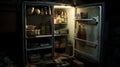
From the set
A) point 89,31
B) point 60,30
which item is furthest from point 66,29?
point 89,31

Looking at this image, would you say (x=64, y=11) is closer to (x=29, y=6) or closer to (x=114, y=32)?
(x=29, y=6)

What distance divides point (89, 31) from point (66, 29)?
2.69 feet

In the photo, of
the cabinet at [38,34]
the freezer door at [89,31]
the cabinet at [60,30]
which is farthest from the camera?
the cabinet at [60,30]

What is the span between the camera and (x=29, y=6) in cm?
326

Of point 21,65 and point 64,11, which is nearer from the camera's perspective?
point 21,65

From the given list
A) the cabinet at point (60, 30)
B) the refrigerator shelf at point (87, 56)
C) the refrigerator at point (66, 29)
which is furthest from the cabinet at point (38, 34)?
the refrigerator shelf at point (87, 56)

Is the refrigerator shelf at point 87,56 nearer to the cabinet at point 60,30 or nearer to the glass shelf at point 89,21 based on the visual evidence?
the cabinet at point 60,30

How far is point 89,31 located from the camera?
338 centimetres

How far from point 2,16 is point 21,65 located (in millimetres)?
1018

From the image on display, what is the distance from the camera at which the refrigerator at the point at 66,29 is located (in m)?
3.05

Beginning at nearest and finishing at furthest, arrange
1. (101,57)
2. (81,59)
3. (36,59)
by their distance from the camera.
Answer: (101,57) → (36,59) → (81,59)

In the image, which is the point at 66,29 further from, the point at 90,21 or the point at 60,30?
the point at 90,21

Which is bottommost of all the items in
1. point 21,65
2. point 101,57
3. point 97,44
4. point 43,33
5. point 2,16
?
point 21,65

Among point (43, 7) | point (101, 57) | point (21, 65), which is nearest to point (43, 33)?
point (43, 7)
